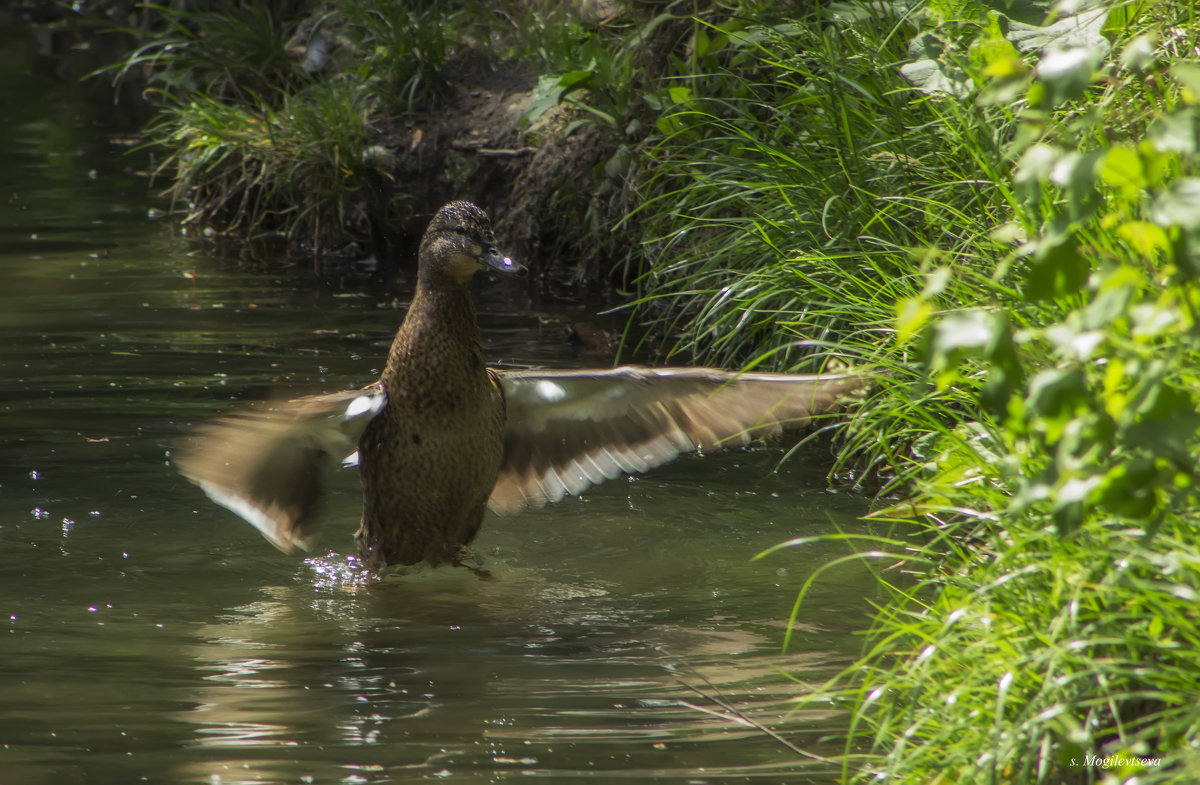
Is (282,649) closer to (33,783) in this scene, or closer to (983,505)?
(33,783)

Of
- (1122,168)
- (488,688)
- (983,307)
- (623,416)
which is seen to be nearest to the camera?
(1122,168)

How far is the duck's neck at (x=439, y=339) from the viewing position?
4113 mm

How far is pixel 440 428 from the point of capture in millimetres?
4180

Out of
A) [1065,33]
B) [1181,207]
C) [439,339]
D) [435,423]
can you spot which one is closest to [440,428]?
[435,423]

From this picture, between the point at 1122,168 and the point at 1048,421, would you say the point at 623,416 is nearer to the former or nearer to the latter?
the point at 1048,421

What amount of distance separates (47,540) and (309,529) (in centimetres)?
86

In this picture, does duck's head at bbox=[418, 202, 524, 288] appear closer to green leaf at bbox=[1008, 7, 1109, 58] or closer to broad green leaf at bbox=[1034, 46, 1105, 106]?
green leaf at bbox=[1008, 7, 1109, 58]

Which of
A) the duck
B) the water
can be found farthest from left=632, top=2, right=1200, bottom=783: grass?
the duck

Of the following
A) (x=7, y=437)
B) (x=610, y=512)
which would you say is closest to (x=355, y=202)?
(x=7, y=437)

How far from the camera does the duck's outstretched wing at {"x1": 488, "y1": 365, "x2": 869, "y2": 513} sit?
12.5ft

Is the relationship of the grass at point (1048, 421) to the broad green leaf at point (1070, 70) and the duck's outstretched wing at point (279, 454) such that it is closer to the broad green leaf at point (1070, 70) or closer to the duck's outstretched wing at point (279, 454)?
the broad green leaf at point (1070, 70)

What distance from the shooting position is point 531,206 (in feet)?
25.5

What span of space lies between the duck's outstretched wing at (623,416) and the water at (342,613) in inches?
9.1

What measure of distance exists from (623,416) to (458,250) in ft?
2.54
